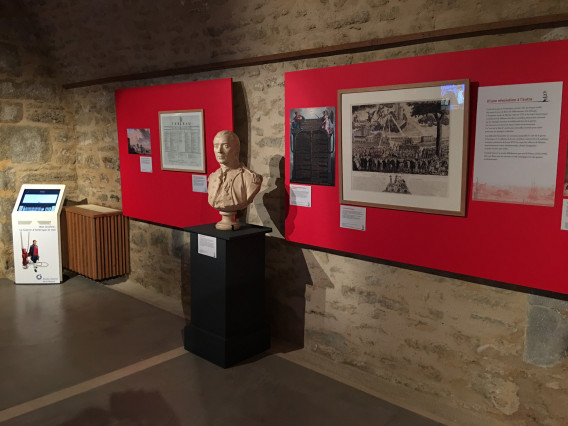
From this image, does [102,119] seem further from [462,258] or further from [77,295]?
[462,258]

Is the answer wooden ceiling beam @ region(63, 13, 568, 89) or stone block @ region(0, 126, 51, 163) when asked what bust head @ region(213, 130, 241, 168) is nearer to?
wooden ceiling beam @ region(63, 13, 568, 89)

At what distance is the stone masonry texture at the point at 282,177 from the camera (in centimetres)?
281

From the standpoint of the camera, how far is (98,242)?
5.38m

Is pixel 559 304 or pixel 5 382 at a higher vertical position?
pixel 559 304

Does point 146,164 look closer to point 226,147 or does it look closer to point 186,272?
point 186,272

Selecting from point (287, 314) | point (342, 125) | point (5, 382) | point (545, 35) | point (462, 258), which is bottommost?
point (5, 382)

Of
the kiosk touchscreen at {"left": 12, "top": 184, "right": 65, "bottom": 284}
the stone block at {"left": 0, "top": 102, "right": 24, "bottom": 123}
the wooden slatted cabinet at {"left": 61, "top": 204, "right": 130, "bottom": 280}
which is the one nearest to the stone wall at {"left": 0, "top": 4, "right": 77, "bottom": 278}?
the stone block at {"left": 0, "top": 102, "right": 24, "bottom": 123}

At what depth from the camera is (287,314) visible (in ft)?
13.1

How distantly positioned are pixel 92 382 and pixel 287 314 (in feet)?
5.03

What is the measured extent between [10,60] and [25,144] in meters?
0.96

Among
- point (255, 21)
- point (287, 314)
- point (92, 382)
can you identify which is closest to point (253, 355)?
point (287, 314)

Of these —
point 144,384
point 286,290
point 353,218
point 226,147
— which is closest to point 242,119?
point 226,147

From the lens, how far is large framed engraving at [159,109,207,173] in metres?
4.41

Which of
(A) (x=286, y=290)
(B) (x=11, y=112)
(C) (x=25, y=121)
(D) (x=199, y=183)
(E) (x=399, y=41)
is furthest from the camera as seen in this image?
(C) (x=25, y=121)
